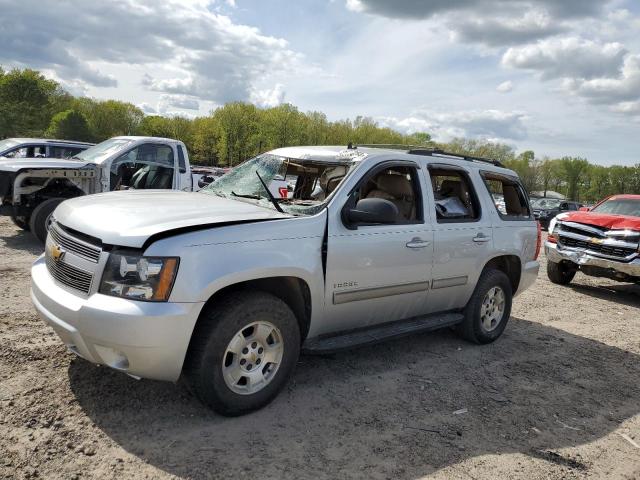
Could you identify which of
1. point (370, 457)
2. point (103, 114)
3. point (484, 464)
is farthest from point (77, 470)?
point (103, 114)

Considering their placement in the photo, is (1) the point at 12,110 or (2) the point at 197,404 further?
(1) the point at 12,110

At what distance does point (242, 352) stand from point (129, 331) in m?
0.78

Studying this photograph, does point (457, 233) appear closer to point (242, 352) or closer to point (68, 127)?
point (242, 352)

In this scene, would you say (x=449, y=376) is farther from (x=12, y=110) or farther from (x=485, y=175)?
(x=12, y=110)

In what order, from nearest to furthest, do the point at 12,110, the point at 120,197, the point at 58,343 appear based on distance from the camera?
the point at 120,197
the point at 58,343
the point at 12,110

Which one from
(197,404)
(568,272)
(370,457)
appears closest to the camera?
(370,457)

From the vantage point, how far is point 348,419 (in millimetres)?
3629

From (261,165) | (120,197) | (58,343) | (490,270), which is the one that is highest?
(261,165)

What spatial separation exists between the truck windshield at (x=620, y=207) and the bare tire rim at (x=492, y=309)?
16.7 feet

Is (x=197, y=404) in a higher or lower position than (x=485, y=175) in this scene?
lower

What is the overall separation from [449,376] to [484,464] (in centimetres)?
138

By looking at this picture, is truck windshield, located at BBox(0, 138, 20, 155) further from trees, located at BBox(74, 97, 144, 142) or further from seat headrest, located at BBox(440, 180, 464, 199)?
trees, located at BBox(74, 97, 144, 142)

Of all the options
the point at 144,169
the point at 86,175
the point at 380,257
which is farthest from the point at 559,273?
the point at 86,175

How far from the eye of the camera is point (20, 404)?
3.38 m
